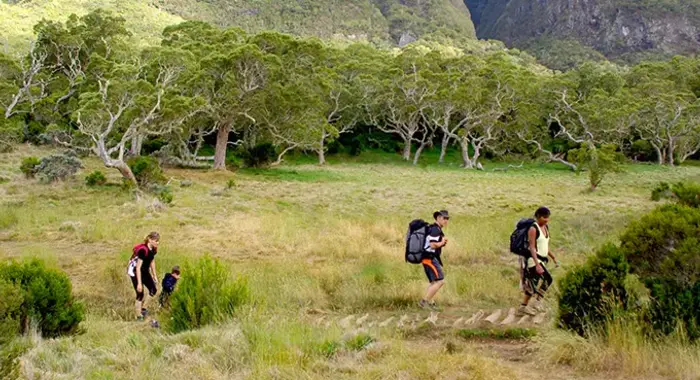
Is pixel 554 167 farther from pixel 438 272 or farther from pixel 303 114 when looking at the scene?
pixel 438 272

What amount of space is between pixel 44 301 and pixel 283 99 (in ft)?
74.5

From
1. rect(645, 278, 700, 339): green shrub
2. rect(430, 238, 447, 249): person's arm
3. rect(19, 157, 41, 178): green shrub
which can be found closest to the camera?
rect(645, 278, 700, 339): green shrub

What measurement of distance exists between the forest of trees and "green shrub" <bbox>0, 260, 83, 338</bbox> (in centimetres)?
1371

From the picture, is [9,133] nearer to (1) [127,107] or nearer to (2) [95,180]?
(1) [127,107]

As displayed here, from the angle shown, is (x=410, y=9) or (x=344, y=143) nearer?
(x=344, y=143)

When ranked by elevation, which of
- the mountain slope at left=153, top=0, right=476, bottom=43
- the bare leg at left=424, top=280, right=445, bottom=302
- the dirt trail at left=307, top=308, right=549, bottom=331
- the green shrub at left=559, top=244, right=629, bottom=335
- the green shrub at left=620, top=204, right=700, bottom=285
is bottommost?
the dirt trail at left=307, top=308, right=549, bottom=331

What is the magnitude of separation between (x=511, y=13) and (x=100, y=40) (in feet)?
558

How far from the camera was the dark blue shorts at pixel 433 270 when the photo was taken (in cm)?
689

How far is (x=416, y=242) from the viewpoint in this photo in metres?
7.05

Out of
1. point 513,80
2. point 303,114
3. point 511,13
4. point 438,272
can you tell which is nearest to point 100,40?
point 303,114

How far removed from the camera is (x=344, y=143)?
141 ft

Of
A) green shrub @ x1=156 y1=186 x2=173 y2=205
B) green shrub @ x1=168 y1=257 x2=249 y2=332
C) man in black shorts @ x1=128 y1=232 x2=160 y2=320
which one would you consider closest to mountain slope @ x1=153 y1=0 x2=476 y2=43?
green shrub @ x1=156 y1=186 x2=173 y2=205

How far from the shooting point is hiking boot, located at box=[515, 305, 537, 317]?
21.3 feet

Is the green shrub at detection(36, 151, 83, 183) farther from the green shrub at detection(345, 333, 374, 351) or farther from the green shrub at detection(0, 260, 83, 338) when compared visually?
the green shrub at detection(345, 333, 374, 351)
